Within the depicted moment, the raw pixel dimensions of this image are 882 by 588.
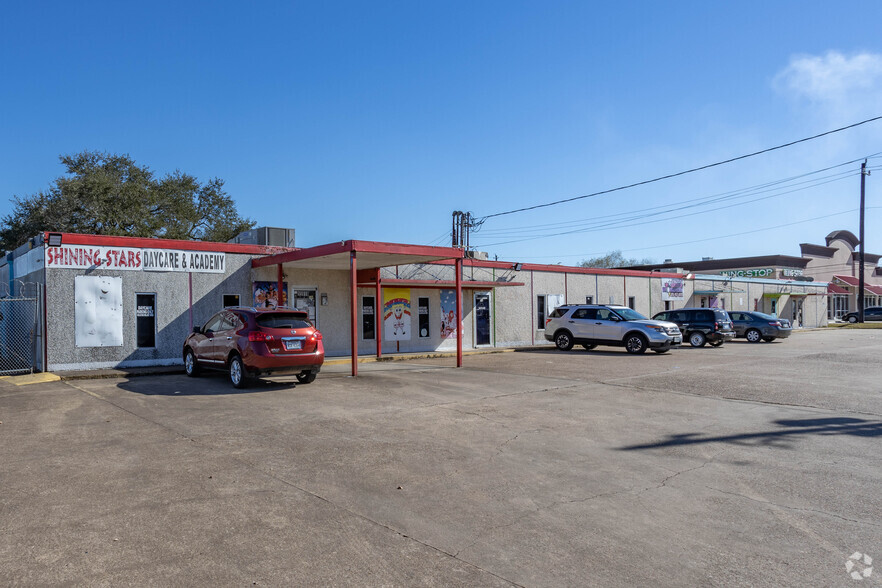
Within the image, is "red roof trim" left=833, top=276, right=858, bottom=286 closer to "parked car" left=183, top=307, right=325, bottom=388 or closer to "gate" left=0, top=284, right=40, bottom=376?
"parked car" left=183, top=307, right=325, bottom=388

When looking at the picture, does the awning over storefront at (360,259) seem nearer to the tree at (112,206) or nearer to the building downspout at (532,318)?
the building downspout at (532,318)

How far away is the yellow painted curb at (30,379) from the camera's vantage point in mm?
12710

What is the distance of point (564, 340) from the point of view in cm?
2258

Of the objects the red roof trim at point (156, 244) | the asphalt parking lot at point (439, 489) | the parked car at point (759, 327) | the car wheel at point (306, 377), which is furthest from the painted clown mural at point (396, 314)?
the parked car at point (759, 327)

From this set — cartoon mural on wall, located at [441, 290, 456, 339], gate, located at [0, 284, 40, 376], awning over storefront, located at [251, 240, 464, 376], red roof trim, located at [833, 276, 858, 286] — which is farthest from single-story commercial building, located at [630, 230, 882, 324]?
gate, located at [0, 284, 40, 376]

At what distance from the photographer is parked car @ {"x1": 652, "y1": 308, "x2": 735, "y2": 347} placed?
23.9 meters

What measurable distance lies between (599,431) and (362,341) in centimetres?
1282

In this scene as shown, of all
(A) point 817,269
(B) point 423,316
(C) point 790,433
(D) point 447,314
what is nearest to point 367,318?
(B) point 423,316

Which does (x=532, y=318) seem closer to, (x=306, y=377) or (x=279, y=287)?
(x=279, y=287)

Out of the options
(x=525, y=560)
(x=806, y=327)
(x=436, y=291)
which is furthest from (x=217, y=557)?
(x=806, y=327)

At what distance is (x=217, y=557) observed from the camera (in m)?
3.97

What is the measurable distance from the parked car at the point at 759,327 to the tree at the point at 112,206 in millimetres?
34501

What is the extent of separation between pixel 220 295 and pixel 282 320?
6.03 meters

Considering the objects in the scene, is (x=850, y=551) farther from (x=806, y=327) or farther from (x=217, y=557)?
(x=806, y=327)
